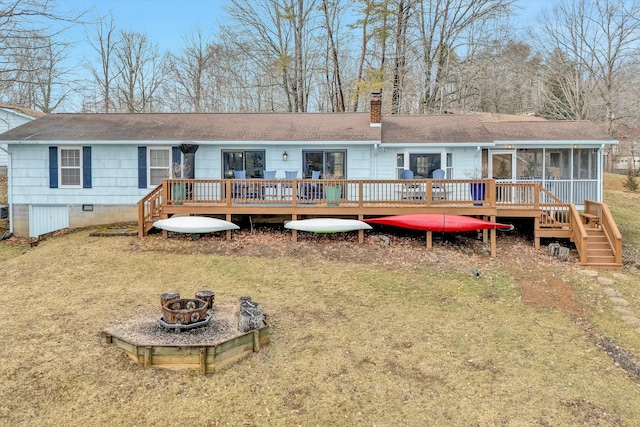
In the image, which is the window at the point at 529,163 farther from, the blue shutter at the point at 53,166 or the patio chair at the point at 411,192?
the blue shutter at the point at 53,166

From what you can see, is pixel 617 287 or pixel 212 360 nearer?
pixel 212 360

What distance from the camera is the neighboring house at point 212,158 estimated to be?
45.8ft

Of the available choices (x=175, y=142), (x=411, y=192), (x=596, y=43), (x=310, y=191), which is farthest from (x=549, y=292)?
(x=596, y=43)

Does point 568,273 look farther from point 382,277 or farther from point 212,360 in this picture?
point 212,360

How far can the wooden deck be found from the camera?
1204 cm

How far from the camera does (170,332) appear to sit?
6512mm

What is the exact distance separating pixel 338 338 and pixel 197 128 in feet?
34.6

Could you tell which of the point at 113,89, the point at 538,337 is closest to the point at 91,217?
the point at 538,337

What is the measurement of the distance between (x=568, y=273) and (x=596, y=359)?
4.23 m

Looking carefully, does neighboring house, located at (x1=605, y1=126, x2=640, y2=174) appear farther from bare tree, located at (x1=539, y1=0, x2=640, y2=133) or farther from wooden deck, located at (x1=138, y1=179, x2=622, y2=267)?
wooden deck, located at (x1=138, y1=179, x2=622, y2=267)

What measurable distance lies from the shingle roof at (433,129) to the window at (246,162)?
4.28 m

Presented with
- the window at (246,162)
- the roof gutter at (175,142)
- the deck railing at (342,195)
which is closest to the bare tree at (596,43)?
the deck railing at (342,195)

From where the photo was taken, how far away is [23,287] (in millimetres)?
9367

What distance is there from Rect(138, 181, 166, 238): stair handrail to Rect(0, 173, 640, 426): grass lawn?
1.93 ft
